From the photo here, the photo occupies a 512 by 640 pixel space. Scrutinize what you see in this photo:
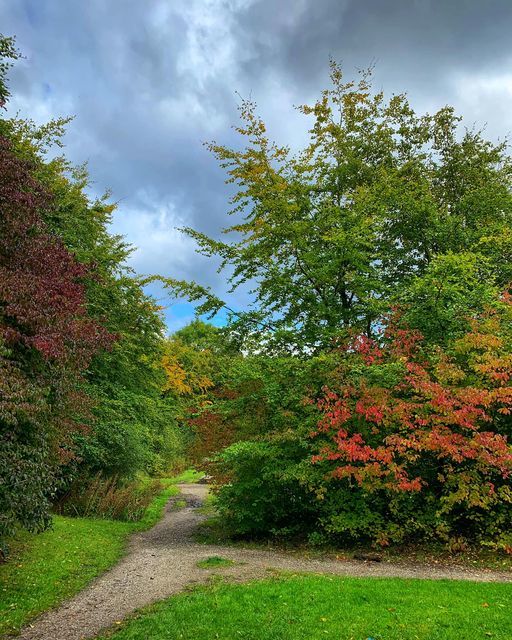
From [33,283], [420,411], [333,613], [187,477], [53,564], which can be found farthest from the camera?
[187,477]

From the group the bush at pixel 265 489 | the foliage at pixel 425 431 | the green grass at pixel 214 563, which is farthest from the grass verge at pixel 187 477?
the foliage at pixel 425 431

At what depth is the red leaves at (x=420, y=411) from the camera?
907cm

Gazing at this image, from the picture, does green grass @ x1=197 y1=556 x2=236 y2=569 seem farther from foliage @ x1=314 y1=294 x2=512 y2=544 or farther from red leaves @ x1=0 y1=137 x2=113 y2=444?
red leaves @ x1=0 y1=137 x2=113 y2=444

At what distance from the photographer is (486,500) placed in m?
9.35

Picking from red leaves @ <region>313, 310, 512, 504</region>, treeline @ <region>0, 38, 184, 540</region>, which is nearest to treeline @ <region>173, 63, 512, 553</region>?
red leaves @ <region>313, 310, 512, 504</region>

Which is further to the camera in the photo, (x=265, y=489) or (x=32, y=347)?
(x=265, y=489)

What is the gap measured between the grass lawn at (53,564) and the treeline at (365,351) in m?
3.27

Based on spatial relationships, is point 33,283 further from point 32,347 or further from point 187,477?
point 187,477

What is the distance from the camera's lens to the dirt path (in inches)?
242

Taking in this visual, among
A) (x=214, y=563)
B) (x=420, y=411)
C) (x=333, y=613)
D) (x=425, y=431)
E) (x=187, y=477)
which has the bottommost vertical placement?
(x=187, y=477)

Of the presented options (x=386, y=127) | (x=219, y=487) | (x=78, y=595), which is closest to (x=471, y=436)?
(x=219, y=487)

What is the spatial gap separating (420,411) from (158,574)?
5.98 meters

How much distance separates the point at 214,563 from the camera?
29.8 feet

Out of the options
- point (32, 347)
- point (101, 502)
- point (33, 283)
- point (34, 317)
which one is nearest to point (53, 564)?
point (32, 347)
